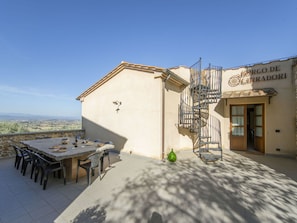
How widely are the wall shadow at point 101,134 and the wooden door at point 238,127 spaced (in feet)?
20.3

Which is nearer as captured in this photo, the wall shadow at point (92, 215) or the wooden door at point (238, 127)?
the wall shadow at point (92, 215)

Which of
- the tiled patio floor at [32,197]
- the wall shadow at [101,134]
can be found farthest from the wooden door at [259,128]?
the tiled patio floor at [32,197]

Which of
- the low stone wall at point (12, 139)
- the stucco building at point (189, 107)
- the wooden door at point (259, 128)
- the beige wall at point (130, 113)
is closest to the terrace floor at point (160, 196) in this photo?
the beige wall at point (130, 113)

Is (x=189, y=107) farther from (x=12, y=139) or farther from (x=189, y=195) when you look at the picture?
(x=12, y=139)

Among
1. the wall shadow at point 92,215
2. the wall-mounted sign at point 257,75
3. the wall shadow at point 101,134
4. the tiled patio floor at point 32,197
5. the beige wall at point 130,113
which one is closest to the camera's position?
the wall shadow at point 92,215

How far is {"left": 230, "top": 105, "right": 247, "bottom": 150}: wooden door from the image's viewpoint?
7.28 metres

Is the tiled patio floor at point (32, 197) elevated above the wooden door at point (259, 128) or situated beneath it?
situated beneath

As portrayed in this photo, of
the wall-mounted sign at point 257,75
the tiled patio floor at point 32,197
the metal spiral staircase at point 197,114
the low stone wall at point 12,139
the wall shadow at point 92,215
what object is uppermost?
the wall-mounted sign at point 257,75

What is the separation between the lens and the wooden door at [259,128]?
272 inches

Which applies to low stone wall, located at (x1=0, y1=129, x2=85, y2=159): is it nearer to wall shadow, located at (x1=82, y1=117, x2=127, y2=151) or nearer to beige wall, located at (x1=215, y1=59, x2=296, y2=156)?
wall shadow, located at (x1=82, y1=117, x2=127, y2=151)

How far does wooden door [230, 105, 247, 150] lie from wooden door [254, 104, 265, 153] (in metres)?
0.71

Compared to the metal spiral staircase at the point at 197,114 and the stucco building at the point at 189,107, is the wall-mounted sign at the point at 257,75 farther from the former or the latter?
the metal spiral staircase at the point at 197,114

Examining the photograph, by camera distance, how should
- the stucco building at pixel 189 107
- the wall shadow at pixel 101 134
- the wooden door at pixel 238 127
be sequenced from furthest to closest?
1. the wooden door at pixel 238 127
2. the wall shadow at pixel 101 134
3. the stucco building at pixel 189 107

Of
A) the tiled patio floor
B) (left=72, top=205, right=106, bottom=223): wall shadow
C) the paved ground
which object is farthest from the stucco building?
(left=72, top=205, right=106, bottom=223): wall shadow
